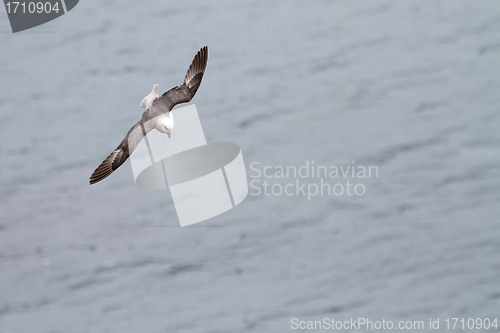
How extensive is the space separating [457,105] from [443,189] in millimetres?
315

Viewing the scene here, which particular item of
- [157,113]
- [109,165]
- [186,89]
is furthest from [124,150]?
[186,89]

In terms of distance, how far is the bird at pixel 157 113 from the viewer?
1.96m

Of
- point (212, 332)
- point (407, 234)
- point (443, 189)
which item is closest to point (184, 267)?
point (212, 332)

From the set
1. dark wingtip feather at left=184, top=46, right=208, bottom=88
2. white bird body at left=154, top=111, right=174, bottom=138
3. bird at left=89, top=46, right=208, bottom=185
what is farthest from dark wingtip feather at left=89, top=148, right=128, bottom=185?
dark wingtip feather at left=184, top=46, right=208, bottom=88

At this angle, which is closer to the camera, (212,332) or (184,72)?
(184,72)

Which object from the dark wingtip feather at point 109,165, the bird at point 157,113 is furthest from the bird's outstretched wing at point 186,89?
the dark wingtip feather at point 109,165

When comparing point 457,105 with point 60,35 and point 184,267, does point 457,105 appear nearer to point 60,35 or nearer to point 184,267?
point 184,267

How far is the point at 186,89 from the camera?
2.10 metres

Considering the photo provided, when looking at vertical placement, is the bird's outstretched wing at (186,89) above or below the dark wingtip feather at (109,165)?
above

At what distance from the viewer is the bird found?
6.43ft

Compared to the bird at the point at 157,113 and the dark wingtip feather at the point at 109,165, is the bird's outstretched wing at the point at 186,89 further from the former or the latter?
the dark wingtip feather at the point at 109,165

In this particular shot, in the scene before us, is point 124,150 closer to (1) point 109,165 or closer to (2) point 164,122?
(1) point 109,165

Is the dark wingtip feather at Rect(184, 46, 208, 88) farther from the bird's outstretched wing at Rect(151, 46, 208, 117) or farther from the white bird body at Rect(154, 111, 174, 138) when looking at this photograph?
the white bird body at Rect(154, 111, 174, 138)

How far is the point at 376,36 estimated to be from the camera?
2322 mm
